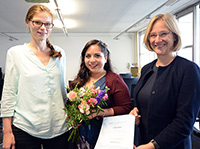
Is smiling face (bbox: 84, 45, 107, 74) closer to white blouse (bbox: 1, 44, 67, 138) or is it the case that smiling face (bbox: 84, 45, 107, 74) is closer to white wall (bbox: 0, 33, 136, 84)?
white blouse (bbox: 1, 44, 67, 138)

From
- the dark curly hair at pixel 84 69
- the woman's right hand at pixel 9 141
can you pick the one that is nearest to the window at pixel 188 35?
the dark curly hair at pixel 84 69

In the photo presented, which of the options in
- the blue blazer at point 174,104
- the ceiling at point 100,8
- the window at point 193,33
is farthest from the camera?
the window at point 193,33

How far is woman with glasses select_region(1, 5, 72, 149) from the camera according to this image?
1361mm

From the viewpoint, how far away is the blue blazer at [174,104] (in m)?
1.08

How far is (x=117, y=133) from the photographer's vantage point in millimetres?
1207

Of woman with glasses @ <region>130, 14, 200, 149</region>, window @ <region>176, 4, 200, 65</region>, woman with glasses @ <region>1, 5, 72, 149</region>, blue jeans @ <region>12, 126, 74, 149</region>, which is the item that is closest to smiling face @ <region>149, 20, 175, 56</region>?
woman with glasses @ <region>130, 14, 200, 149</region>

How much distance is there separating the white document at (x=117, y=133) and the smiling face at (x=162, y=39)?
0.58 metres

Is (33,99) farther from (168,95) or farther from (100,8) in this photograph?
(100,8)

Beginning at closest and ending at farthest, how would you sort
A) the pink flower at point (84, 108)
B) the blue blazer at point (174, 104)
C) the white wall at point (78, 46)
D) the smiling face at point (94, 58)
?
the blue blazer at point (174, 104)
the pink flower at point (84, 108)
the smiling face at point (94, 58)
the white wall at point (78, 46)

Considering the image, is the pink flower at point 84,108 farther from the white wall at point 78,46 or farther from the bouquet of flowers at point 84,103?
the white wall at point 78,46

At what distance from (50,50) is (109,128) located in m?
0.92

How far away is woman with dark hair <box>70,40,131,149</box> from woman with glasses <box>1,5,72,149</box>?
25 centimetres

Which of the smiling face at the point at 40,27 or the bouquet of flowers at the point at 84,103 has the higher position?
the smiling face at the point at 40,27

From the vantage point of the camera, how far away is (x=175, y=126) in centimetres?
111
